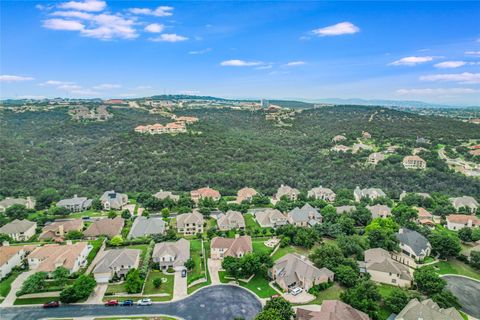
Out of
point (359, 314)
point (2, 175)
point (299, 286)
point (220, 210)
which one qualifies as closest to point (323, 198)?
point (220, 210)

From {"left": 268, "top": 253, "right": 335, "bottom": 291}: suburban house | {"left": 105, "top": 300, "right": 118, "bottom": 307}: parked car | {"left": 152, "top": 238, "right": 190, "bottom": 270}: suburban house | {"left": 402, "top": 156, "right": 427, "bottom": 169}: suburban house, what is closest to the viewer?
{"left": 105, "top": 300, "right": 118, "bottom": 307}: parked car

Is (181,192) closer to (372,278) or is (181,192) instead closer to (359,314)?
(372,278)

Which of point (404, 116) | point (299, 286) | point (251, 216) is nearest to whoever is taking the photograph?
point (299, 286)

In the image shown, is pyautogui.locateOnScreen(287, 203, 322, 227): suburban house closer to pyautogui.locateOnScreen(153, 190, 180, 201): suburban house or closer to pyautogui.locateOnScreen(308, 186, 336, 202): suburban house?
pyautogui.locateOnScreen(308, 186, 336, 202): suburban house

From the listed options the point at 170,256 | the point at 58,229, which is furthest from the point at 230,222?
the point at 58,229

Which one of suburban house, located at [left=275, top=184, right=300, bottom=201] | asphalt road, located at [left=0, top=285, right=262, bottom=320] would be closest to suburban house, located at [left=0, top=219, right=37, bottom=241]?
asphalt road, located at [left=0, top=285, right=262, bottom=320]

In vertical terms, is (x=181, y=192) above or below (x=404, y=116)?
below

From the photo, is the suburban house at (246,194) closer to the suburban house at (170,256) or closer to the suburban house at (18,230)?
the suburban house at (170,256)
